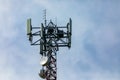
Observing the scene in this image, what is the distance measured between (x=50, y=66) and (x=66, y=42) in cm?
354

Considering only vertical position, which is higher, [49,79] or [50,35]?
[50,35]

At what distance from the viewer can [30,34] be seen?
6988 cm

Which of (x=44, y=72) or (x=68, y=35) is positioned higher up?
(x=68, y=35)

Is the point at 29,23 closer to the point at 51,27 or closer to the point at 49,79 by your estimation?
the point at 51,27

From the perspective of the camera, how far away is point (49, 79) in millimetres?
68188

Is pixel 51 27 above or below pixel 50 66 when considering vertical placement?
above

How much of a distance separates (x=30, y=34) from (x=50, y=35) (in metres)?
2.39

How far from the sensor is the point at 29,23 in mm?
70188

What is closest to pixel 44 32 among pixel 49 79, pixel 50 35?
pixel 50 35

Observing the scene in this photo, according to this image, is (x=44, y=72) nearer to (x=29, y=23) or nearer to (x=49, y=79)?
(x=49, y=79)

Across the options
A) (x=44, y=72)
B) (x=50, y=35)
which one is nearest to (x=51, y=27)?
(x=50, y=35)

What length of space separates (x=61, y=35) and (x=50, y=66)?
4.04 metres

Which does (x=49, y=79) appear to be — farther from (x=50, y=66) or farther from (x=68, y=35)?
(x=68, y=35)

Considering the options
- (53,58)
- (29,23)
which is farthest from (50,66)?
(29,23)
